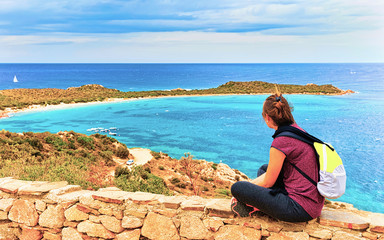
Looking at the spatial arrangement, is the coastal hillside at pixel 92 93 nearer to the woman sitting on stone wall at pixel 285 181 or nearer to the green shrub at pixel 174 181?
the green shrub at pixel 174 181

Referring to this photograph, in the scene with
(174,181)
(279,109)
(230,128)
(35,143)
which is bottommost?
(230,128)

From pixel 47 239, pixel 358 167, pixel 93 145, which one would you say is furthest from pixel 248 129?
pixel 47 239

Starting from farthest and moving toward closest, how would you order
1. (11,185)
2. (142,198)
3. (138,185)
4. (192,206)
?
(138,185) < (11,185) < (142,198) < (192,206)

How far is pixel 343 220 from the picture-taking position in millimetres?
2730

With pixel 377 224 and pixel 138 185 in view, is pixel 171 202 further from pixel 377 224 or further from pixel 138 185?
pixel 138 185

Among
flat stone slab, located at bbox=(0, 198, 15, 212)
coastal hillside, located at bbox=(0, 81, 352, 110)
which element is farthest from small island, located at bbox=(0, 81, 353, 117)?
flat stone slab, located at bbox=(0, 198, 15, 212)

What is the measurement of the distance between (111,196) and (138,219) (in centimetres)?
50

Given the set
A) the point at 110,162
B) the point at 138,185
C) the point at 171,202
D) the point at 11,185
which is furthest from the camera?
the point at 110,162

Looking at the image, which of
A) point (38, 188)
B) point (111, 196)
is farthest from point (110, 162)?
point (111, 196)

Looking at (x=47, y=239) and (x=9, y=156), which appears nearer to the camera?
(x=47, y=239)

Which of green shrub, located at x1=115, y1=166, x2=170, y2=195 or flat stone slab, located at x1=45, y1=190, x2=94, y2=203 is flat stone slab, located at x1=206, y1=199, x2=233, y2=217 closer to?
flat stone slab, located at x1=45, y1=190, x2=94, y2=203

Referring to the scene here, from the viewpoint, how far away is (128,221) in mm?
3414

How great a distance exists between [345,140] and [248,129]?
9475 millimetres

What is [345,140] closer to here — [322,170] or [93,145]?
[93,145]
